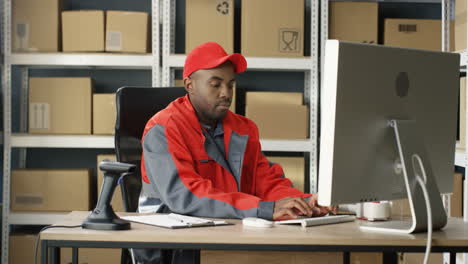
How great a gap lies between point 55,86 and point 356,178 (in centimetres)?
228

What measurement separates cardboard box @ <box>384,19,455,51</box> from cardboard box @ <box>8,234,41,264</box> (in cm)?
219

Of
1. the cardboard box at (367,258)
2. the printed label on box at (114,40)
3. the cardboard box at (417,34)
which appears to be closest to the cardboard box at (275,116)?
the cardboard box at (417,34)

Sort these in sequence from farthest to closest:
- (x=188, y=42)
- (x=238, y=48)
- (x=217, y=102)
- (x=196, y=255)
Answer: (x=238, y=48) < (x=188, y=42) < (x=217, y=102) < (x=196, y=255)

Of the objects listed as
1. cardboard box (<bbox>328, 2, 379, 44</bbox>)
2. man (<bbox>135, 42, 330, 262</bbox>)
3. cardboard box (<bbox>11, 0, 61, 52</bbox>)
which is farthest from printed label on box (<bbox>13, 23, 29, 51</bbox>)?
cardboard box (<bbox>328, 2, 379, 44</bbox>)

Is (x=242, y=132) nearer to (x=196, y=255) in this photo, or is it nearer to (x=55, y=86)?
(x=196, y=255)

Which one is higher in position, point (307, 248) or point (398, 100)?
point (398, 100)

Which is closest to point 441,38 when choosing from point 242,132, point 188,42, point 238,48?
point 238,48

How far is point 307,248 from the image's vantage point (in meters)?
1.40

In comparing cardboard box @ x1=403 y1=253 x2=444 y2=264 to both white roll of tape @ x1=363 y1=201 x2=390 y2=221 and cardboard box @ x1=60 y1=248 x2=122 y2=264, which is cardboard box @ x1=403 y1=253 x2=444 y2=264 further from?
cardboard box @ x1=60 y1=248 x2=122 y2=264

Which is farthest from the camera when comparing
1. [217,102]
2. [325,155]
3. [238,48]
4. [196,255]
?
[238,48]

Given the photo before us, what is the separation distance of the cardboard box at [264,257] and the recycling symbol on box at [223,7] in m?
2.01

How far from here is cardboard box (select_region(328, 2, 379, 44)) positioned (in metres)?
3.34

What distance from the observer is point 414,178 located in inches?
58.3

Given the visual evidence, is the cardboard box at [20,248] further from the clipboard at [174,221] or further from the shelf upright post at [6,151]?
the clipboard at [174,221]
